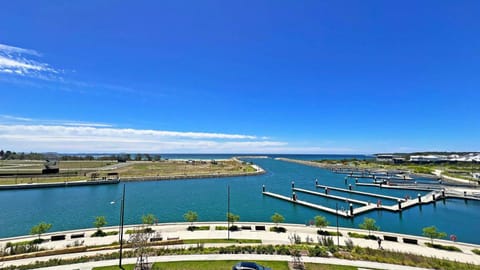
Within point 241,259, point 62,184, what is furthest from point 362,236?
point 62,184

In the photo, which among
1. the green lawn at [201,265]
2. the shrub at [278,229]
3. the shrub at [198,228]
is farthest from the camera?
the shrub at [198,228]

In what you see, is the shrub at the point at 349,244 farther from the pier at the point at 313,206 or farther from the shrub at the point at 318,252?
the pier at the point at 313,206

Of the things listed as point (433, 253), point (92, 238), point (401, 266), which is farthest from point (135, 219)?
point (433, 253)

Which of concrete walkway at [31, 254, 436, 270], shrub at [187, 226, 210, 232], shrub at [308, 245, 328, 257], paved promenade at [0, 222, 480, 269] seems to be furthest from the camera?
shrub at [187, 226, 210, 232]

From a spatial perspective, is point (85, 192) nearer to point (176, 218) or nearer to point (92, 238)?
point (176, 218)

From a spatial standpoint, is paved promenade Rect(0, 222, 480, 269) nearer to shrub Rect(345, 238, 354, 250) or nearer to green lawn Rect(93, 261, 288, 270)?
shrub Rect(345, 238, 354, 250)

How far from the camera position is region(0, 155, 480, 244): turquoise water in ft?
109

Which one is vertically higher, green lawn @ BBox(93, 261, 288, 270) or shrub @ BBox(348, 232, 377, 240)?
green lawn @ BBox(93, 261, 288, 270)

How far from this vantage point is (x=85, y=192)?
55.3 metres

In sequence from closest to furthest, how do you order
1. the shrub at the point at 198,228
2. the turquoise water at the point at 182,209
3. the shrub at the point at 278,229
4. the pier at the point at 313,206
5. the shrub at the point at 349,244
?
the shrub at the point at 349,244, the shrub at the point at 278,229, the shrub at the point at 198,228, the turquoise water at the point at 182,209, the pier at the point at 313,206

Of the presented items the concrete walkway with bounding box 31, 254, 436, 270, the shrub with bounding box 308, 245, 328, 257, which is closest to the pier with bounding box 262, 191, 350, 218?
the shrub with bounding box 308, 245, 328, 257

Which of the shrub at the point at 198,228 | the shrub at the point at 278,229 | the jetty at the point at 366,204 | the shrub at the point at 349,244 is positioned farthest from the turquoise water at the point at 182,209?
the shrub at the point at 349,244

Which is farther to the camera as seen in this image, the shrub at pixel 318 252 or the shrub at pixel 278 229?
the shrub at pixel 278 229

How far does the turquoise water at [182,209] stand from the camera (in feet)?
109
